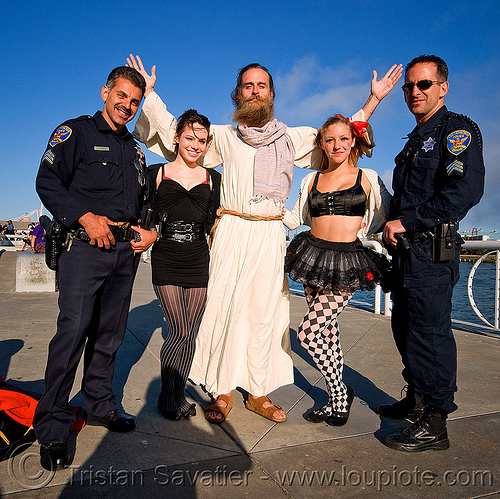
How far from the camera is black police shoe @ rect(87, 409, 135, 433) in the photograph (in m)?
2.41

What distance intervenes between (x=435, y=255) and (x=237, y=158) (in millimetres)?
1480

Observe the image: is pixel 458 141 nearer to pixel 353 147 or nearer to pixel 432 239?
pixel 432 239

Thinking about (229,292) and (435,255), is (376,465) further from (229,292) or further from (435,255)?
(229,292)

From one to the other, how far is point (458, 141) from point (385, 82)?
1065 mm

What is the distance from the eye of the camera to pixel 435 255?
7.76 ft

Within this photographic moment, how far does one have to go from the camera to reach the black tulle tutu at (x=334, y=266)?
2.65 m

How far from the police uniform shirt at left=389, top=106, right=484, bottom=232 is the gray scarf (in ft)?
2.56

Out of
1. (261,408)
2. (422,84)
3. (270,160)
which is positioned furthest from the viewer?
(270,160)

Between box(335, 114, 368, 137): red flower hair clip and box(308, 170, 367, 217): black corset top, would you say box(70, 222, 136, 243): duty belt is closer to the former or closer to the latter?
box(308, 170, 367, 217): black corset top

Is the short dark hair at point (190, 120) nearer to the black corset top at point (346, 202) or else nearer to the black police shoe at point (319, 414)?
the black corset top at point (346, 202)

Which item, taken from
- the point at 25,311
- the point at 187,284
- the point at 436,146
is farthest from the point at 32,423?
the point at 25,311

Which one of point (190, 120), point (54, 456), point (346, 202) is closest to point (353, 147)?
point (346, 202)

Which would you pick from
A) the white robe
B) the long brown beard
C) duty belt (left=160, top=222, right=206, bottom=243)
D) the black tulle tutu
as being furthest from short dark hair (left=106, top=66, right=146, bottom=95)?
the black tulle tutu

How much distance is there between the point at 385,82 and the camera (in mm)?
3154
